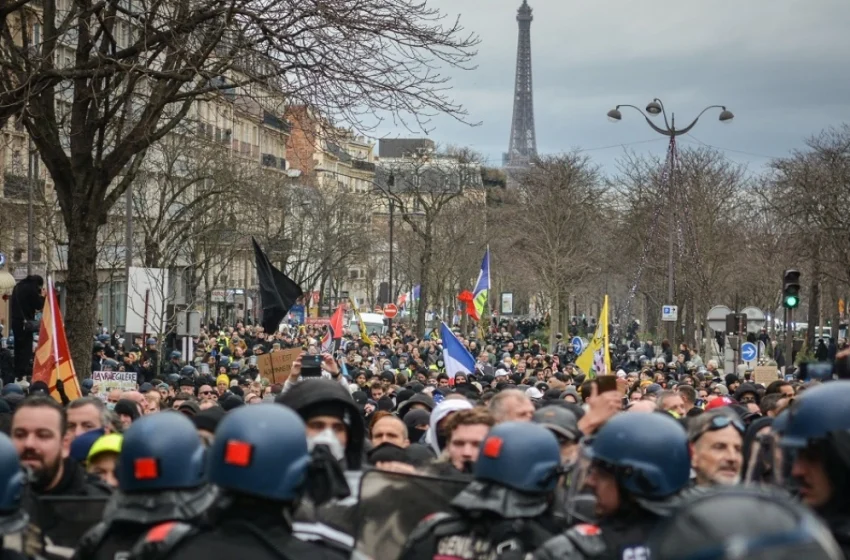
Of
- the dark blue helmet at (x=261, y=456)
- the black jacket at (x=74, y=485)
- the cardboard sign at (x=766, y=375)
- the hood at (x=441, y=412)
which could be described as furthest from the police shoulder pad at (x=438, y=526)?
the cardboard sign at (x=766, y=375)

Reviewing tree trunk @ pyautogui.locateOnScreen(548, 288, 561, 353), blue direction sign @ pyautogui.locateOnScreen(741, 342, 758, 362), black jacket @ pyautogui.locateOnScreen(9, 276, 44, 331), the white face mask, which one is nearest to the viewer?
the white face mask

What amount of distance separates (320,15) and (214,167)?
2914cm

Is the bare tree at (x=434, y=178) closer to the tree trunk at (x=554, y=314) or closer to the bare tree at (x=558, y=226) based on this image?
the bare tree at (x=558, y=226)

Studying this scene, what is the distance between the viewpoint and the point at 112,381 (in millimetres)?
16812

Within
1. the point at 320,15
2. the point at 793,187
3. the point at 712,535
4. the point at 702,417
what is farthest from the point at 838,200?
the point at 712,535

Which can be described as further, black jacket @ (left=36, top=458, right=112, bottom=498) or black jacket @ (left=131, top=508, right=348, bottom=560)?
black jacket @ (left=36, top=458, right=112, bottom=498)

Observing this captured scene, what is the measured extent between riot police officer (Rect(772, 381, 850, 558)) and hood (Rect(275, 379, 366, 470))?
165 centimetres

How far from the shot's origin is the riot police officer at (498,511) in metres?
4.40

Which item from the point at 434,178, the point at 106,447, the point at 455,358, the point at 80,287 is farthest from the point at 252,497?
the point at 434,178

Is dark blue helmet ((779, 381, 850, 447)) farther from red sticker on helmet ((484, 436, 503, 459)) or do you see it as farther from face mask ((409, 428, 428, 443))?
face mask ((409, 428, 428, 443))

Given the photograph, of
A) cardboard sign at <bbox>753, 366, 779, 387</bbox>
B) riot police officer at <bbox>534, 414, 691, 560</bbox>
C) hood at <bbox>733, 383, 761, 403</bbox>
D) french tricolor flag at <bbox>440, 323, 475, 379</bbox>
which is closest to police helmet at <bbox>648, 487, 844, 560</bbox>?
riot police officer at <bbox>534, 414, 691, 560</bbox>

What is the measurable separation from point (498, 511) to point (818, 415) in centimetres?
110

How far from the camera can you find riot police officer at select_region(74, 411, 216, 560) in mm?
4070

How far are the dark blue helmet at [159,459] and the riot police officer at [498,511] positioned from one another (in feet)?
2.41
